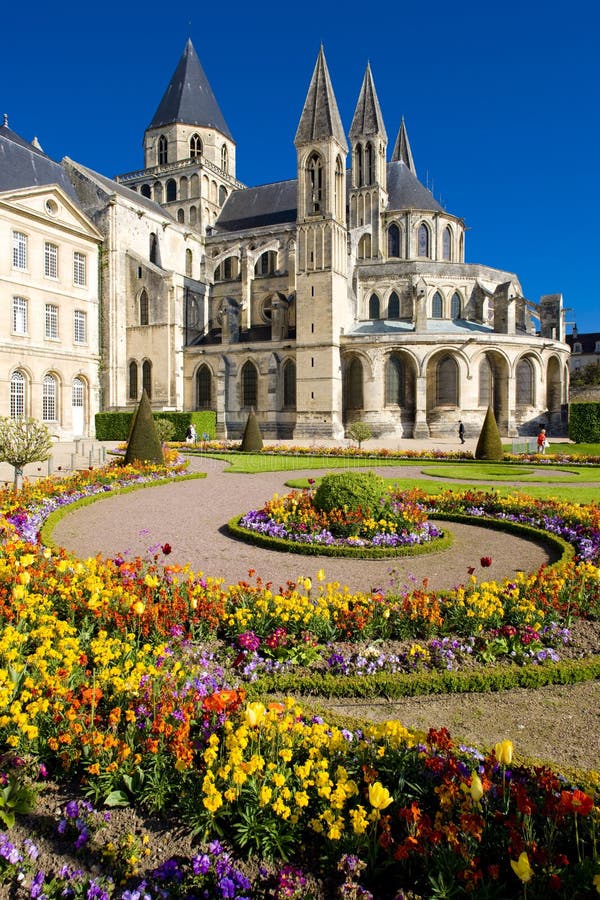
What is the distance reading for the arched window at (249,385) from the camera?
35531 mm

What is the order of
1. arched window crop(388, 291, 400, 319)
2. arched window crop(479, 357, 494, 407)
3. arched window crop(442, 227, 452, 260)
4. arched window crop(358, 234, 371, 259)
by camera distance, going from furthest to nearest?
arched window crop(442, 227, 452, 260) < arched window crop(358, 234, 371, 259) < arched window crop(388, 291, 400, 319) < arched window crop(479, 357, 494, 407)

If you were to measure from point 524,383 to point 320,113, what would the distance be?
1997 centimetres

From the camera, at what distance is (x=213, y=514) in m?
10.5

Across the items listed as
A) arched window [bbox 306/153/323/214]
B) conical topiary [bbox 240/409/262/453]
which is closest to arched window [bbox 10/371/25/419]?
conical topiary [bbox 240/409/262/453]

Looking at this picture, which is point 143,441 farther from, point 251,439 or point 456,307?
point 456,307

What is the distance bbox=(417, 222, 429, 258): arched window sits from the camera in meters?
40.5

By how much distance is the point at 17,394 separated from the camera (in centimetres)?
2944

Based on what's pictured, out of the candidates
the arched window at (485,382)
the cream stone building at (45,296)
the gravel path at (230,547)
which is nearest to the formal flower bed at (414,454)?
the gravel path at (230,547)

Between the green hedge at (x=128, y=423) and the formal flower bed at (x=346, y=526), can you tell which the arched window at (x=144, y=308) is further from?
the formal flower bed at (x=346, y=526)

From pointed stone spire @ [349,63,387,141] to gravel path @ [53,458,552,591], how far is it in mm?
37109

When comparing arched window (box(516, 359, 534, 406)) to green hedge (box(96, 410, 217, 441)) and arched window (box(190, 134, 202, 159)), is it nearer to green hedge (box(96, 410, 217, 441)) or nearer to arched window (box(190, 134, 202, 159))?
green hedge (box(96, 410, 217, 441))

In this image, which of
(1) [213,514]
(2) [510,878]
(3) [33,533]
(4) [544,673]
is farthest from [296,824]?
(1) [213,514]

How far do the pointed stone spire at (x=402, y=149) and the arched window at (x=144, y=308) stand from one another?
30.2 meters

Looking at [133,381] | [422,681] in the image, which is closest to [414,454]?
[422,681]
